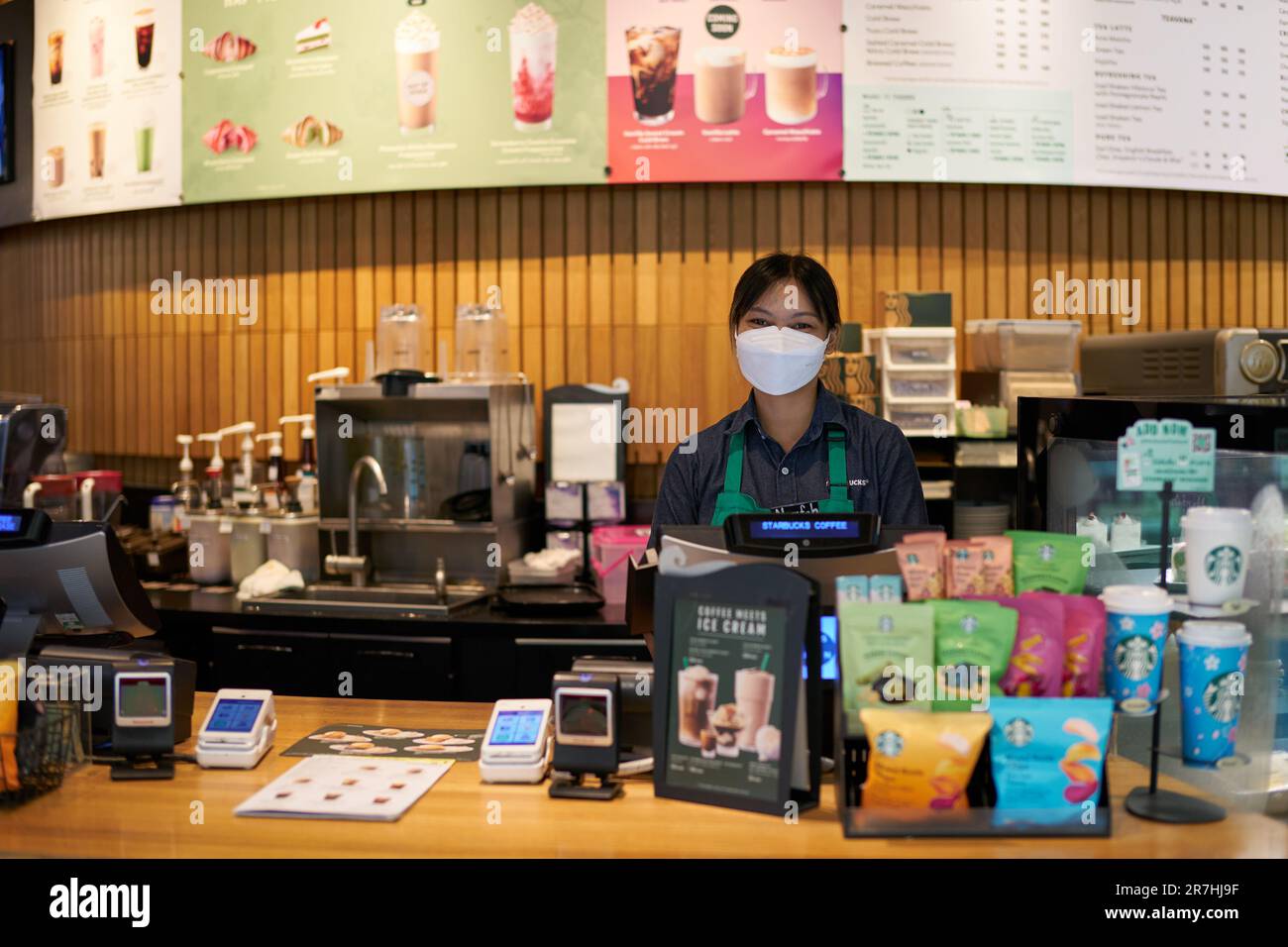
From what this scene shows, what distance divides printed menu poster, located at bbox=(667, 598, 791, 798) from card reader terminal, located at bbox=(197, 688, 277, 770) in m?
0.83

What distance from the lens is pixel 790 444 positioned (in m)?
2.85

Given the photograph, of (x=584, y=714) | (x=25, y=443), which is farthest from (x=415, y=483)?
(x=584, y=714)

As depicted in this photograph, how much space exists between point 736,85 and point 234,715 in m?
3.42

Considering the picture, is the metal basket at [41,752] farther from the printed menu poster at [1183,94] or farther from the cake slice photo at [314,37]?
the printed menu poster at [1183,94]

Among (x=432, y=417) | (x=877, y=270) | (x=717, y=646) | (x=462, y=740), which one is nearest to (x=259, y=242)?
(x=432, y=417)

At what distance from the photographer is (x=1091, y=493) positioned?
2.27 m

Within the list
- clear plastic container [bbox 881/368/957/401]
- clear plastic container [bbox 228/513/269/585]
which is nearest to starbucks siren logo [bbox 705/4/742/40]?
clear plastic container [bbox 881/368/957/401]

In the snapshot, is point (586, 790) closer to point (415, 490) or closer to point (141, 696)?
point (141, 696)

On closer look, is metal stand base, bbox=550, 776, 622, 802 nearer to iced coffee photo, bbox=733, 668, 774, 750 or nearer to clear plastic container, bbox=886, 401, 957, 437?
iced coffee photo, bbox=733, 668, 774, 750

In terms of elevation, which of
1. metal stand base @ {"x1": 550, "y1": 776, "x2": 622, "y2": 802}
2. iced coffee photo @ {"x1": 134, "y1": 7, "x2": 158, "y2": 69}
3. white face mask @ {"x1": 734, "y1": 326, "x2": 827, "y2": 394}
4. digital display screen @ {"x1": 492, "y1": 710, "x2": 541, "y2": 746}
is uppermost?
iced coffee photo @ {"x1": 134, "y1": 7, "x2": 158, "y2": 69}

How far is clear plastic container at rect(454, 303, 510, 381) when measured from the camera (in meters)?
4.92

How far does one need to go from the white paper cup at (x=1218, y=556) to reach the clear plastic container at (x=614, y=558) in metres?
2.76
